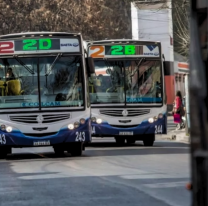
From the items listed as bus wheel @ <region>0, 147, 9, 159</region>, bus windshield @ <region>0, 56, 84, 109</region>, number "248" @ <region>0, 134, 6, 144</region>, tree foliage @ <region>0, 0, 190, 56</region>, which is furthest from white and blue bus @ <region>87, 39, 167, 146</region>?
tree foliage @ <region>0, 0, 190, 56</region>

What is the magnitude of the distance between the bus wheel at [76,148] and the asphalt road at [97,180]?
29cm

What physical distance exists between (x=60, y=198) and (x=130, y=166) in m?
5.16

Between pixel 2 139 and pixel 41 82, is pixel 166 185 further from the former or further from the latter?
pixel 41 82

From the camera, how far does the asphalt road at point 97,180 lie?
1046 cm

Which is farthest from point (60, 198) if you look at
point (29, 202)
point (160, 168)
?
point (160, 168)

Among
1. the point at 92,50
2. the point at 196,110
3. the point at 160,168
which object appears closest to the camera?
the point at 196,110

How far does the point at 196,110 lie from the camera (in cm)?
473

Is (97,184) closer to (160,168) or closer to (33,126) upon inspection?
(160,168)

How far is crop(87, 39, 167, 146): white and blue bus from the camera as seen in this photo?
22.8 metres

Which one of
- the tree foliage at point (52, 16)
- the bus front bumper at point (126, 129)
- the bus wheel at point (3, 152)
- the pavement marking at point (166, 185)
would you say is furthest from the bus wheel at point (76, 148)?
the tree foliage at point (52, 16)

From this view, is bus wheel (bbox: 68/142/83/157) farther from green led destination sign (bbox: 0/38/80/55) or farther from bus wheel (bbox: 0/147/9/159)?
green led destination sign (bbox: 0/38/80/55)

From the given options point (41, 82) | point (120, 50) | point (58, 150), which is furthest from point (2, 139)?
point (120, 50)

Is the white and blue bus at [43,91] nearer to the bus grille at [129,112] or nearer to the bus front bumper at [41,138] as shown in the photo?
the bus front bumper at [41,138]

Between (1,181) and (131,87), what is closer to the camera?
(1,181)
